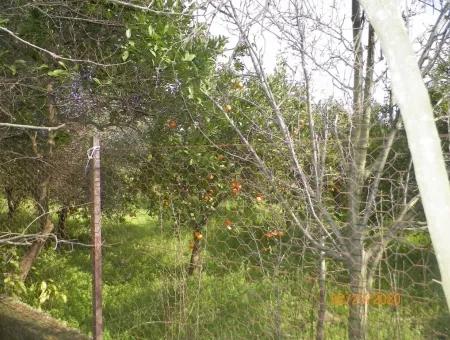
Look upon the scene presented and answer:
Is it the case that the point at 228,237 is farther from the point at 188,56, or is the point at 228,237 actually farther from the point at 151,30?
the point at 151,30

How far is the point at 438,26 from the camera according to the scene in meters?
2.57

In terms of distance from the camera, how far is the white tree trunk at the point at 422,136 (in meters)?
1.26

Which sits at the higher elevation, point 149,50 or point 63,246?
point 149,50

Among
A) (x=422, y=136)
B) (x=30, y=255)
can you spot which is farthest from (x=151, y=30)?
(x=30, y=255)

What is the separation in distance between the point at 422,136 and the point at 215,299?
3103 millimetres

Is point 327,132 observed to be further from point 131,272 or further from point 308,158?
point 131,272

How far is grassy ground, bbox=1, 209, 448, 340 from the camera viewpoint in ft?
8.72

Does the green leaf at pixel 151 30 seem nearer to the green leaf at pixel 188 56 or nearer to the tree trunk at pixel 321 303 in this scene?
the green leaf at pixel 188 56

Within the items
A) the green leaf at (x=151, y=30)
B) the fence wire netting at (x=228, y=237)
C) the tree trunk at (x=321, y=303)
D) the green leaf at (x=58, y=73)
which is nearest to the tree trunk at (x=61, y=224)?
the fence wire netting at (x=228, y=237)

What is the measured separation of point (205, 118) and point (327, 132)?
166cm

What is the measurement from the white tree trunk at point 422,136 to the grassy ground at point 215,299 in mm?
1056

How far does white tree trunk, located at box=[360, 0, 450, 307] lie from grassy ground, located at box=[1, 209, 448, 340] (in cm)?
106

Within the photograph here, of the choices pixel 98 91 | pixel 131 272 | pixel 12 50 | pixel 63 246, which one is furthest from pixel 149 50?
pixel 63 246

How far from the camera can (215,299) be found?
4.07 m
